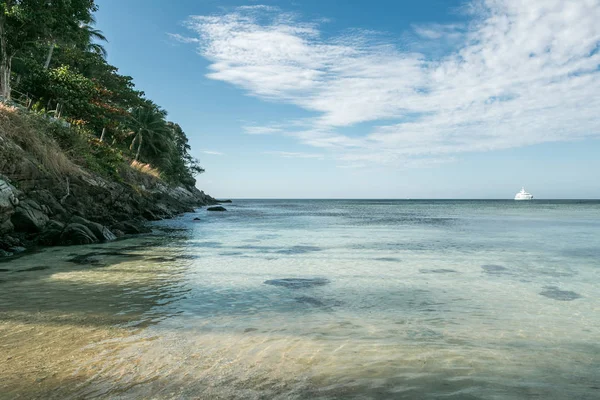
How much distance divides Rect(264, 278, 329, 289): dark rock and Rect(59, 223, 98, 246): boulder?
819cm

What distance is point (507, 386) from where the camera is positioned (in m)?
3.48

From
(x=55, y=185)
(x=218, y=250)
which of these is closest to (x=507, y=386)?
(x=218, y=250)

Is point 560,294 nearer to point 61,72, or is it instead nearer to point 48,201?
point 48,201

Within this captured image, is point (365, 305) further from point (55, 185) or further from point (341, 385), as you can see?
point (55, 185)

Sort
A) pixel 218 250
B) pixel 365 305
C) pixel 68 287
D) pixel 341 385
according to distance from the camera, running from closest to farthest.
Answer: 1. pixel 341 385
2. pixel 365 305
3. pixel 68 287
4. pixel 218 250

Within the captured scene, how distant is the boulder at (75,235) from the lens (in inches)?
496

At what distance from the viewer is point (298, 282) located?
8.25m

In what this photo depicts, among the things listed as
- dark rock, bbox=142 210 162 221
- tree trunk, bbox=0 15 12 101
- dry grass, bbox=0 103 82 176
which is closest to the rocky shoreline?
dry grass, bbox=0 103 82 176

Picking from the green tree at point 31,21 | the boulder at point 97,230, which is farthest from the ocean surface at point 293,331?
the green tree at point 31,21

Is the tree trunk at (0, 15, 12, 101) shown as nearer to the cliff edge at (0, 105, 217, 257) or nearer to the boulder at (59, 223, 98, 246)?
the cliff edge at (0, 105, 217, 257)

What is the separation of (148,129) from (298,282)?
4316cm

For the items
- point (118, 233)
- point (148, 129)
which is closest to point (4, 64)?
point (118, 233)

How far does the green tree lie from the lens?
1784 cm

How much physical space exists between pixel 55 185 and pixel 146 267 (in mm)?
8429
